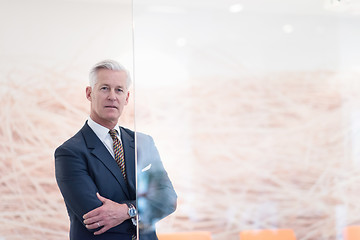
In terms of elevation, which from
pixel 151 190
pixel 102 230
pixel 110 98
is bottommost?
pixel 102 230

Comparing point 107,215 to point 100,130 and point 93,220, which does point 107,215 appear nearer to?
point 93,220

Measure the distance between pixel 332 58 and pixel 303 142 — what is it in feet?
1.34

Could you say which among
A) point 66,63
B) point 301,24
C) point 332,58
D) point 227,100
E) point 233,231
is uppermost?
point 66,63

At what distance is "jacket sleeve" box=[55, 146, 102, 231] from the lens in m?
2.08

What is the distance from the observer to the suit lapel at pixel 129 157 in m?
2.14

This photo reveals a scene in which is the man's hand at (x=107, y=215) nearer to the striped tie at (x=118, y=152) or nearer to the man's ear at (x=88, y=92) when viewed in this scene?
the striped tie at (x=118, y=152)

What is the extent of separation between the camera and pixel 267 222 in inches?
68.4

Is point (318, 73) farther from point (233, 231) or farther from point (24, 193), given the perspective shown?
point (24, 193)

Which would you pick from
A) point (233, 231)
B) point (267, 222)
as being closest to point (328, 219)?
point (267, 222)

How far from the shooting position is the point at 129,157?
2184mm

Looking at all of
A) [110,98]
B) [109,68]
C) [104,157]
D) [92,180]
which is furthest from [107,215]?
[109,68]

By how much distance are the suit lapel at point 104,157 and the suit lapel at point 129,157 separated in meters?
0.03

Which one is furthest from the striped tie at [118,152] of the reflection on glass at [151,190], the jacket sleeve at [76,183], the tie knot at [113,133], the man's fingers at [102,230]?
the reflection on glass at [151,190]

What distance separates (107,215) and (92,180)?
0.21 metres
